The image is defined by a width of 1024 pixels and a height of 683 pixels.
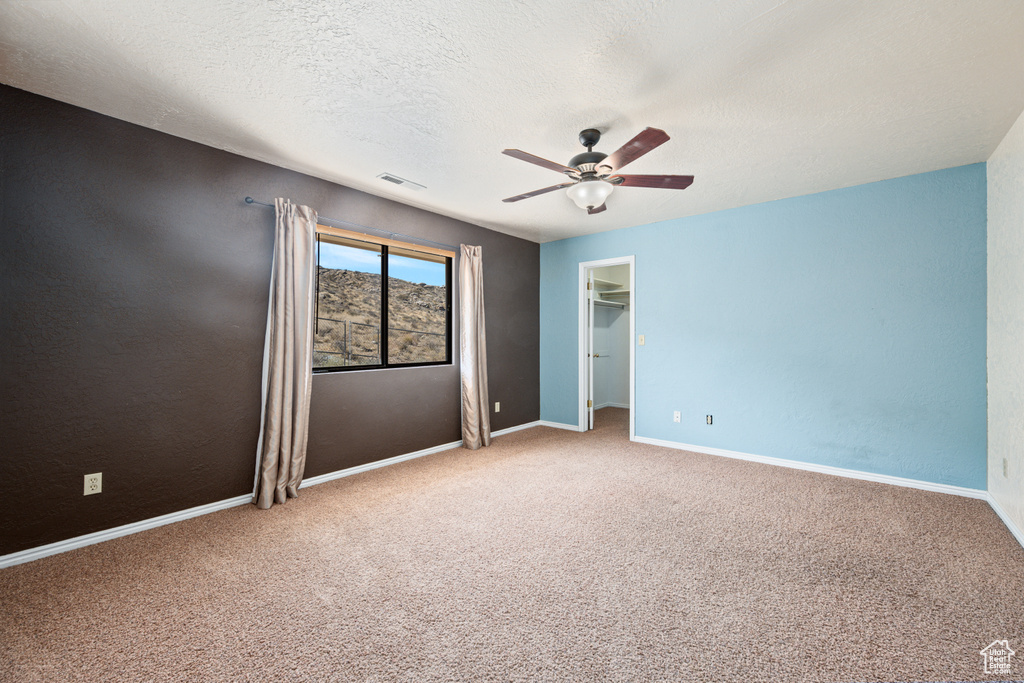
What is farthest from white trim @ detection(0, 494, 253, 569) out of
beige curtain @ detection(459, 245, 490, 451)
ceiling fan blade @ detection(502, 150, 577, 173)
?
ceiling fan blade @ detection(502, 150, 577, 173)

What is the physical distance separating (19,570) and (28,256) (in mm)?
1578

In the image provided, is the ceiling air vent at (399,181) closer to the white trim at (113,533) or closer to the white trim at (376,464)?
the white trim at (376,464)

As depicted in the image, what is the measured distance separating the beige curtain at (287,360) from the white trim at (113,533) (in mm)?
186

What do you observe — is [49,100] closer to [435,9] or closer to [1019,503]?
[435,9]

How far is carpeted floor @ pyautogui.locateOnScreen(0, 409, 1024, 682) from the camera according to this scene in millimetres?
1488

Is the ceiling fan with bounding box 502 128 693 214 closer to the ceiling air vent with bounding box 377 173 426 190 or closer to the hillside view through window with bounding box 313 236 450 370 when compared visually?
the ceiling air vent with bounding box 377 173 426 190

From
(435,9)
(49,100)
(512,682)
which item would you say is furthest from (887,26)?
(49,100)

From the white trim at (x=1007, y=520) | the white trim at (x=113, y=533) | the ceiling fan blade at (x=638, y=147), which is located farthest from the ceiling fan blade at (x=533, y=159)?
the white trim at (x=1007, y=520)

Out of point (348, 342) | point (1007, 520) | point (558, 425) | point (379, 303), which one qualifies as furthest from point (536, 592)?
point (348, 342)

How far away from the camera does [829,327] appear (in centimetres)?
356

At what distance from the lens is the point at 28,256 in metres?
2.15

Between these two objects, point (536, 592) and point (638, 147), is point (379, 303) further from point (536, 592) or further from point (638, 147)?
point (536, 592)

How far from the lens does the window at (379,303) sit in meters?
3.73

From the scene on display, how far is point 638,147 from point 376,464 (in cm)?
321
